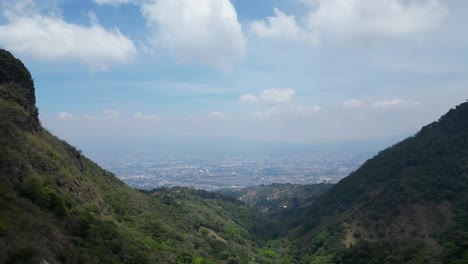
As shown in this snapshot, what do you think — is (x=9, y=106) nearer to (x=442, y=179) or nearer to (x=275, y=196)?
(x=442, y=179)

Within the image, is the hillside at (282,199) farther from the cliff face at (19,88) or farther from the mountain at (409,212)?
the cliff face at (19,88)

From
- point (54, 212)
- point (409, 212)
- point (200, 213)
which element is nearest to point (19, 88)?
point (54, 212)

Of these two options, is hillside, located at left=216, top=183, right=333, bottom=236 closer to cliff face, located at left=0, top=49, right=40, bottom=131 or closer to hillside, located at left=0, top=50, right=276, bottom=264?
hillside, located at left=0, top=50, right=276, bottom=264

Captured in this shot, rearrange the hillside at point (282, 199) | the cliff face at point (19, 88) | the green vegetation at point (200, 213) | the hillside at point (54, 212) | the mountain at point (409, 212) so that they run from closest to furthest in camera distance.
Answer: the hillside at point (54, 212) → the green vegetation at point (200, 213) → the cliff face at point (19, 88) → the mountain at point (409, 212) → the hillside at point (282, 199)

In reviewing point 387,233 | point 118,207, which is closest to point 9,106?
point 118,207

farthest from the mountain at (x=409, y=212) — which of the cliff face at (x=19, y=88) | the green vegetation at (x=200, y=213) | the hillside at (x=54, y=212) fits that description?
the cliff face at (x=19, y=88)

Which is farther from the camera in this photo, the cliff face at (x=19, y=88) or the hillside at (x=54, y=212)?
the cliff face at (x=19, y=88)
